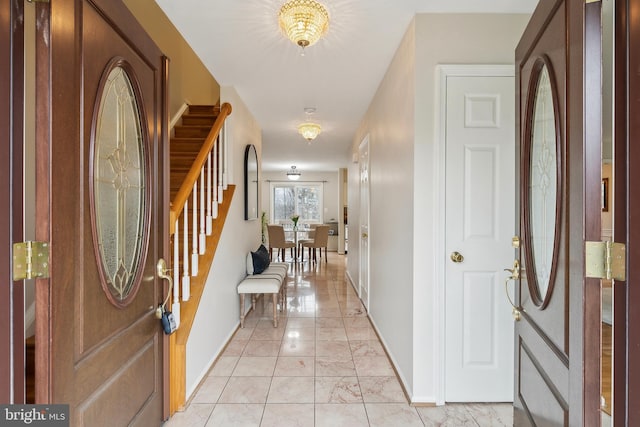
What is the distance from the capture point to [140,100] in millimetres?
1413

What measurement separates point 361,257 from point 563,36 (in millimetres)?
3989

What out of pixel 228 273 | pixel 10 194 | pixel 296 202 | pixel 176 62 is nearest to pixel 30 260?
pixel 10 194

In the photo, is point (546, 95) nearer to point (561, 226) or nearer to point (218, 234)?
point (561, 226)

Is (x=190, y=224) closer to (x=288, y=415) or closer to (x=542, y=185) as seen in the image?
(x=288, y=415)

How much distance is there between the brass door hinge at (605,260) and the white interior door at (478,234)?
131 cm

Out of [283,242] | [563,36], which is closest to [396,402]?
[563,36]

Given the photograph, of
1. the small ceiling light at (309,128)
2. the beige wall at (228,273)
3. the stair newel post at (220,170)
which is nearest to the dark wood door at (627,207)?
the beige wall at (228,273)

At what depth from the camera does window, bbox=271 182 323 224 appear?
37.7 ft

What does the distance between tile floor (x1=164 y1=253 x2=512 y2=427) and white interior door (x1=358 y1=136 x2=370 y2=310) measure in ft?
1.95

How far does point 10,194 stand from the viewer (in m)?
0.79

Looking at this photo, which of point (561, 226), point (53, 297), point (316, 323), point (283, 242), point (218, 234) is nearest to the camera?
point (53, 297)

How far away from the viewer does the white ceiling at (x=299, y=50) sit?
2094mm

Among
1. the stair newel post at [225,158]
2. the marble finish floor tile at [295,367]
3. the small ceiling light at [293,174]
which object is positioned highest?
the small ceiling light at [293,174]

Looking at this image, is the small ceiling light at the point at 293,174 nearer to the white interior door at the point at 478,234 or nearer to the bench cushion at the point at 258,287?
the bench cushion at the point at 258,287
